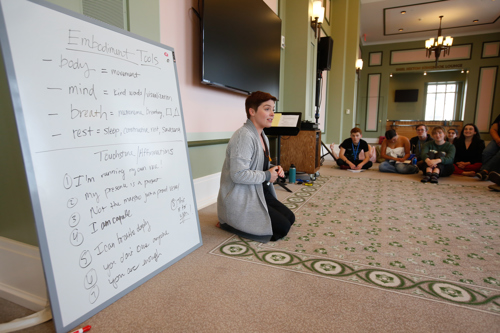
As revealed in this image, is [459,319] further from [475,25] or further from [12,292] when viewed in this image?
[475,25]

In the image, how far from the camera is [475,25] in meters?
8.02

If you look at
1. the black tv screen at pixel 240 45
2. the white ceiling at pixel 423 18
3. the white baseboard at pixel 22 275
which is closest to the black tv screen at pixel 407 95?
the white ceiling at pixel 423 18

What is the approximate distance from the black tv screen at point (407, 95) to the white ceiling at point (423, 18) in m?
2.28

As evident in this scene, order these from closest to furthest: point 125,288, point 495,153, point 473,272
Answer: point 125,288 → point 473,272 → point 495,153

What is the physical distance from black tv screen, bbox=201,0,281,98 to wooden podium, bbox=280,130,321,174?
0.70 m

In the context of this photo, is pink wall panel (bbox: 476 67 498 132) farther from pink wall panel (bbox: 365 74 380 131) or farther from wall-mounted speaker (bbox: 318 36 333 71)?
wall-mounted speaker (bbox: 318 36 333 71)

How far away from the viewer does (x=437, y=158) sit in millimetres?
3975

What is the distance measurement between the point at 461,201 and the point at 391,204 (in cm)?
78

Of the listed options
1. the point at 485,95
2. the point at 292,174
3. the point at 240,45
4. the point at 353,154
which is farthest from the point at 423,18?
the point at 240,45

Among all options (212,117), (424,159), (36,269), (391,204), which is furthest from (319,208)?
(424,159)

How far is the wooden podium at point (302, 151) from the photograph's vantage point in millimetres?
3807

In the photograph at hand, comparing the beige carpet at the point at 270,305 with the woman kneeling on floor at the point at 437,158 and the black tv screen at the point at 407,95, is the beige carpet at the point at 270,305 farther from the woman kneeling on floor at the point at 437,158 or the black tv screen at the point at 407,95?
the black tv screen at the point at 407,95

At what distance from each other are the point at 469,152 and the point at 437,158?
90cm

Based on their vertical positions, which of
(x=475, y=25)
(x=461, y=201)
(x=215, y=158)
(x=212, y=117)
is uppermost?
(x=475, y=25)
